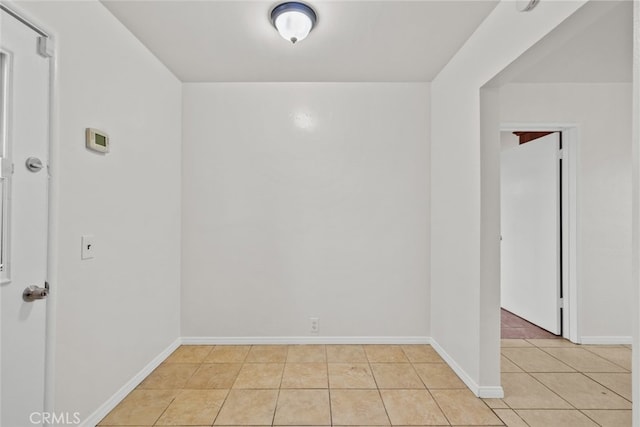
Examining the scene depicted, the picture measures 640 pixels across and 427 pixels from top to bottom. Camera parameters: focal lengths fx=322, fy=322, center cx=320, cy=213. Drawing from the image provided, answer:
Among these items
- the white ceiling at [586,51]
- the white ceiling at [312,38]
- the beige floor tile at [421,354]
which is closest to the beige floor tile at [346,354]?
the beige floor tile at [421,354]

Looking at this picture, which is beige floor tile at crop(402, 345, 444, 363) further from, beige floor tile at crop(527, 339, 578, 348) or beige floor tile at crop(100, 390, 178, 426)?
beige floor tile at crop(100, 390, 178, 426)

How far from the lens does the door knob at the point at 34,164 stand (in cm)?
143

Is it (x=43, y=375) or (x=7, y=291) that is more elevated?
(x=7, y=291)

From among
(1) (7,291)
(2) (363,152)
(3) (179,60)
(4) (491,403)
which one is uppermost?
(3) (179,60)

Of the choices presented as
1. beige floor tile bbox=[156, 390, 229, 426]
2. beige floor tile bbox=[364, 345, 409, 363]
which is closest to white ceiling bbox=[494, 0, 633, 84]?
beige floor tile bbox=[364, 345, 409, 363]

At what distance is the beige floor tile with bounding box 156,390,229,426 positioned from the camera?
190 centimetres

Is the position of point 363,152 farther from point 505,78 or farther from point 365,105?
point 505,78

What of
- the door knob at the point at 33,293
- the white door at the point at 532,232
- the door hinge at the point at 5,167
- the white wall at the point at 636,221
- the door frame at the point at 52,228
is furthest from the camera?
the white door at the point at 532,232

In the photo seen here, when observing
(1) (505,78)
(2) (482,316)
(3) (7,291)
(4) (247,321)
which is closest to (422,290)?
(2) (482,316)

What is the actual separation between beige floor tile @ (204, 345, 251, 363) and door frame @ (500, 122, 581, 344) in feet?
10.3

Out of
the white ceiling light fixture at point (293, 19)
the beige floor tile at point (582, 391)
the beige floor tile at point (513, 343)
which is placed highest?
the white ceiling light fixture at point (293, 19)

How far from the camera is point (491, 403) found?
209 centimetres

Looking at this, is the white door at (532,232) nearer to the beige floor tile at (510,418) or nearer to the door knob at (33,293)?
the beige floor tile at (510,418)

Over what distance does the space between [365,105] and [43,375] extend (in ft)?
9.59
